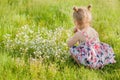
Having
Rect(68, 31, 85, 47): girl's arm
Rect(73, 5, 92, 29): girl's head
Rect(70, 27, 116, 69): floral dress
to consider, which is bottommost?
Rect(70, 27, 116, 69): floral dress

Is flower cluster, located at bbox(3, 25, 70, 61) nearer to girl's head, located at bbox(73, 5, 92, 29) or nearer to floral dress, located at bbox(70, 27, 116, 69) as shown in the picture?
floral dress, located at bbox(70, 27, 116, 69)

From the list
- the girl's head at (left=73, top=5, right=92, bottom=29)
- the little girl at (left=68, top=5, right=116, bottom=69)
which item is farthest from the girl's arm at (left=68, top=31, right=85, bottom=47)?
the girl's head at (left=73, top=5, right=92, bottom=29)

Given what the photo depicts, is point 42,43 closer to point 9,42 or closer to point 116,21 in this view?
point 9,42

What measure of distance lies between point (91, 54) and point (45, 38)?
3.70 feet

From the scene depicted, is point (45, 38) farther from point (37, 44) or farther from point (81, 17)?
point (81, 17)

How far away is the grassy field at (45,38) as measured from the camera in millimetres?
6809

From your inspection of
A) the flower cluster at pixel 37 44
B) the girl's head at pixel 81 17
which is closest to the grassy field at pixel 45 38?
the flower cluster at pixel 37 44

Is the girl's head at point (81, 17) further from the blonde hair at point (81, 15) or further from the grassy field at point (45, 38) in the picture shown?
the grassy field at point (45, 38)

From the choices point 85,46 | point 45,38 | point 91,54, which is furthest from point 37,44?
point 91,54

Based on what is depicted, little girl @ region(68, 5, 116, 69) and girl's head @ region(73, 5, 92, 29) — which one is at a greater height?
girl's head @ region(73, 5, 92, 29)

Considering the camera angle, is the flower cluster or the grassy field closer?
the grassy field

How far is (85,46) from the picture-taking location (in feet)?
24.6

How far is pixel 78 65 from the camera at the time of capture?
7.45 m

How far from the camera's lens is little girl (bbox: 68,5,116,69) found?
24.5 ft
